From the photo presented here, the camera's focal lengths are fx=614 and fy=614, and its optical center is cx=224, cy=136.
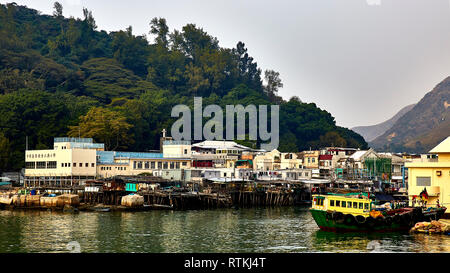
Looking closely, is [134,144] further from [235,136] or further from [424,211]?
[424,211]

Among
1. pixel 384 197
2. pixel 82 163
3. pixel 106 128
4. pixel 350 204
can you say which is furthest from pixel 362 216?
pixel 106 128

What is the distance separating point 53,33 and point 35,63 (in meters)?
48.0

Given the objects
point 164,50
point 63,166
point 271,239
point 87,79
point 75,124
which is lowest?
point 271,239

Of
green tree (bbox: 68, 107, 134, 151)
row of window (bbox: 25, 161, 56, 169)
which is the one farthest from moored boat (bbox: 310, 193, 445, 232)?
green tree (bbox: 68, 107, 134, 151)

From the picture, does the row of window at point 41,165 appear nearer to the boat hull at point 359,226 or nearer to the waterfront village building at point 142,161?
the waterfront village building at point 142,161

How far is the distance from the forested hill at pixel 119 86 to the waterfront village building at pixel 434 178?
63.4 meters

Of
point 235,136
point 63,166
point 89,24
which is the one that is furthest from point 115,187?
point 89,24

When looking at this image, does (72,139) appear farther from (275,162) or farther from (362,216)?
(362,216)

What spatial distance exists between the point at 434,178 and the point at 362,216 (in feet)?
21.9

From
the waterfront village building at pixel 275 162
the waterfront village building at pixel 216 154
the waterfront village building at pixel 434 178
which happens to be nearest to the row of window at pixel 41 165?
the waterfront village building at pixel 216 154

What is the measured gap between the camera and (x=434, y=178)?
4541 centimetres

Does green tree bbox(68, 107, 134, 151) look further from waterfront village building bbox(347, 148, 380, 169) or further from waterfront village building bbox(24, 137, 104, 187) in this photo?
waterfront village building bbox(347, 148, 380, 169)
